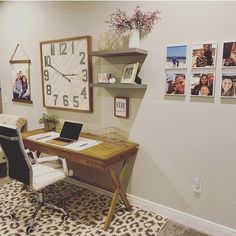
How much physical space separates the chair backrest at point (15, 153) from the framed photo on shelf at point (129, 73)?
3.87ft

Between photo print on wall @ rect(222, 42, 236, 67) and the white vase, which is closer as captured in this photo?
photo print on wall @ rect(222, 42, 236, 67)

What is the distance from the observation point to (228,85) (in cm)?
210

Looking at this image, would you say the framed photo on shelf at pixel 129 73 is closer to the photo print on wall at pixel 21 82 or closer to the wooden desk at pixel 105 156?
the wooden desk at pixel 105 156

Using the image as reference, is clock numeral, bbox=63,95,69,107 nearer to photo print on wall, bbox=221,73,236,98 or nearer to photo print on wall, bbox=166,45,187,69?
photo print on wall, bbox=166,45,187,69

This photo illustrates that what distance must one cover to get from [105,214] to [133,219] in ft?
1.03

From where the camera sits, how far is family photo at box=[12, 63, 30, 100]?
3.75 metres

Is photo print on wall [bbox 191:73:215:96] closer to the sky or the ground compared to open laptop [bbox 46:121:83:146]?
closer to the sky

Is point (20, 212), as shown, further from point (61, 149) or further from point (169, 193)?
point (169, 193)

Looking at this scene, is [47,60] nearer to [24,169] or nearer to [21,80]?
[21,80]

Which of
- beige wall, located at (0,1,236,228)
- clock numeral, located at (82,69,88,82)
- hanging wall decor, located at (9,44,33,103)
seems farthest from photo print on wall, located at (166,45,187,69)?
hanging wall decor, located at (9,44,33,103)

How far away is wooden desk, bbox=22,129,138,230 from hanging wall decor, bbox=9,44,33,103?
115cm

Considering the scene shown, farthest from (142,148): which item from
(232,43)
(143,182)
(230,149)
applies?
(232,43)

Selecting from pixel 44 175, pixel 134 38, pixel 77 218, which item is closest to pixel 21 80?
pixel 44 175

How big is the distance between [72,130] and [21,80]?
4.98 feet
